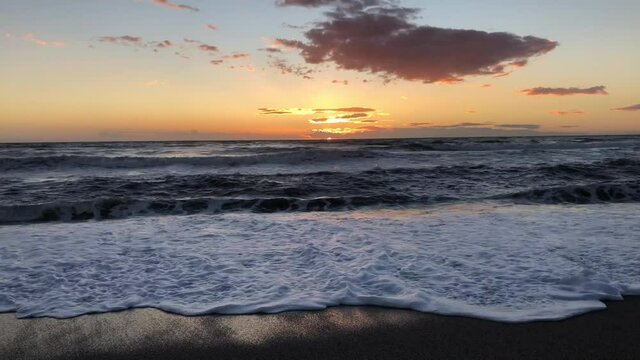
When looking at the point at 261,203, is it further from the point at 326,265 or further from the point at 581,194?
the point at 581,194

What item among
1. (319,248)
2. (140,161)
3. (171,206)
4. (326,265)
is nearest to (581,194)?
(319,248)

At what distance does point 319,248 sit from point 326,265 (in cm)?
88

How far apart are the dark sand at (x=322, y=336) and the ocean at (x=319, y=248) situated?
22cm

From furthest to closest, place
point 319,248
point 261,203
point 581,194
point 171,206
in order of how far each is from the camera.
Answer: point 581,194
point 261,203
point 171,206
point 319,248

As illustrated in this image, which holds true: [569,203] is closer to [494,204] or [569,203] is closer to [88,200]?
[494,204]

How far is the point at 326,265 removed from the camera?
588 centimetres

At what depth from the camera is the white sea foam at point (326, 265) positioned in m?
4.59

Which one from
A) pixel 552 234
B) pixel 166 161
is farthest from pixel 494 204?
pixel 166 161

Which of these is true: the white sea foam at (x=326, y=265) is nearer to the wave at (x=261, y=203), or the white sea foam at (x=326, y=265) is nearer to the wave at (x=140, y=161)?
the wave at (x=261, y=203)

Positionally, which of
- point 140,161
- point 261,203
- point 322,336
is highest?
point 140,161

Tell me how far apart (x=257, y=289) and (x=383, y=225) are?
402 cm

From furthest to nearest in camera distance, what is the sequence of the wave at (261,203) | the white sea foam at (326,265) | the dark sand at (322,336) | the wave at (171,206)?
the wave at (261,203), the wave at (171,206), the white sea foam at (326,265), the dark sand at (322,336)

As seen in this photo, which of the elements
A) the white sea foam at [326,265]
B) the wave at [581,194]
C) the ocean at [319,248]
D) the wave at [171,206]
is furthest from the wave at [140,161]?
the white sea foam at [326,265]

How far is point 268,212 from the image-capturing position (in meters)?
10.6
